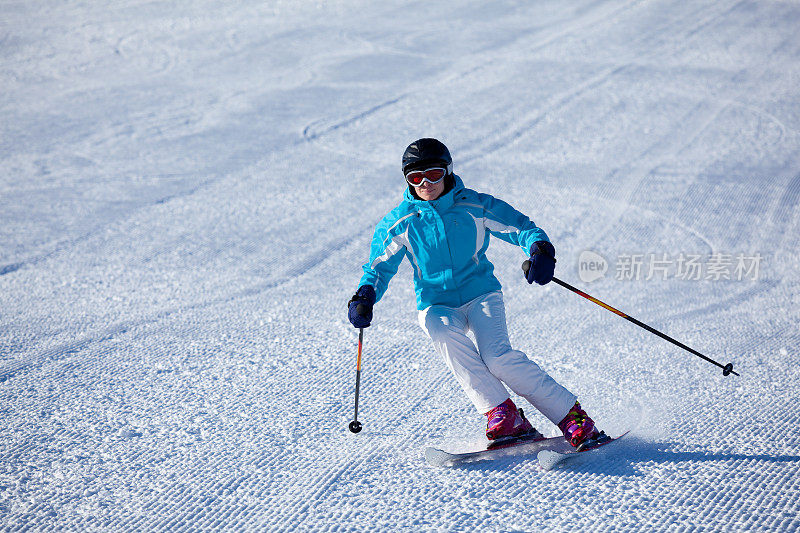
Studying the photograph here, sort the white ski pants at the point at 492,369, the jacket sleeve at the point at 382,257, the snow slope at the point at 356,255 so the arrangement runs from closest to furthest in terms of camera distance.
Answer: the snow slope at the point at 356,255 → the white ski pants at the point at 492,369 → the jacket sleeve at the point at 382,257

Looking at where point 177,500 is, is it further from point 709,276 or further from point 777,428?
point 709,276

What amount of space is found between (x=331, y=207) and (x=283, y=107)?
2749mm

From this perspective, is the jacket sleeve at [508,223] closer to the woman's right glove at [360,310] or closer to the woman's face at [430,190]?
the woman's face at [430,190]

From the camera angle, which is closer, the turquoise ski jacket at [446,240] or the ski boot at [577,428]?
the ski boot at [577,428]

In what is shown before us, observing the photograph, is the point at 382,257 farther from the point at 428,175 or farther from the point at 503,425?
the point at 503,425

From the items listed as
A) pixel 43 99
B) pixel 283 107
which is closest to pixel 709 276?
pixel 283 107

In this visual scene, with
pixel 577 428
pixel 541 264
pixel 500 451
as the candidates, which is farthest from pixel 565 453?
pixel 541 264

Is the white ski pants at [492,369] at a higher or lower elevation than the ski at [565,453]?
higher

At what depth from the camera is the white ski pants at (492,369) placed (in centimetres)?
308

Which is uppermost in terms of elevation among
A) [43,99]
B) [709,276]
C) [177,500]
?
[43,99]

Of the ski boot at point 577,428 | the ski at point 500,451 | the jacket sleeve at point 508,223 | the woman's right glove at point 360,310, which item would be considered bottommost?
the ski at point 500,451

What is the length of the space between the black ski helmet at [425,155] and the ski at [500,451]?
1.24 metres

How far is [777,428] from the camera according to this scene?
3348 mm

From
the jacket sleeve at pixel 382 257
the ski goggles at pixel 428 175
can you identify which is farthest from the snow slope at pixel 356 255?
the ski goggles at pixel 428 175
